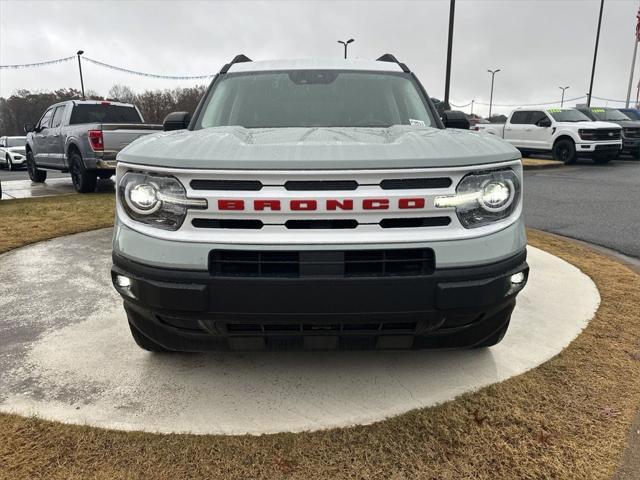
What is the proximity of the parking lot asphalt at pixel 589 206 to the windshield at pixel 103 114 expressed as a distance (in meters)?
9.06

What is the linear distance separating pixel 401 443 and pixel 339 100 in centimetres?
230

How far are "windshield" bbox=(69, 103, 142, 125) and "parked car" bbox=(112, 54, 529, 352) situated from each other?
32.5 ft

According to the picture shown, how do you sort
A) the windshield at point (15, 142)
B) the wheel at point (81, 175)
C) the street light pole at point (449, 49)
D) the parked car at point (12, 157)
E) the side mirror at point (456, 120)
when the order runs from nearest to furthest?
1. the side mirror at point (456, 120)
2. the wheel at point (81, 175)
3. the street light pole at point (449, 49)
4. the parked car at point (12, 157)
5. the windshield at point (15, 142)

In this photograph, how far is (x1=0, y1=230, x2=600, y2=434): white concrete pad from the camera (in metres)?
2.41

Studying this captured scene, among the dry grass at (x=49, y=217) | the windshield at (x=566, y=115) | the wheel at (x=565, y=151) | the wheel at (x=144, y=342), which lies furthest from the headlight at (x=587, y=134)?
the wheel at (x=144, y=342)

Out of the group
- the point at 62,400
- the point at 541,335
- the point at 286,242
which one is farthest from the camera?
the point at 541,335

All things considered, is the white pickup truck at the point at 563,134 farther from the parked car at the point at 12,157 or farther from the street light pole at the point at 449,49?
the parked car at the point at 12,157

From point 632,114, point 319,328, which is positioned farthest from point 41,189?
point 632,114

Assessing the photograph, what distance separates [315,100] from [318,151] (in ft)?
4.81

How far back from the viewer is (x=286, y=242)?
6.70 feet

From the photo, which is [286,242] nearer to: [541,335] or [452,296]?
[452,296]

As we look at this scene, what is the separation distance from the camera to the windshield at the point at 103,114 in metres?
10.9

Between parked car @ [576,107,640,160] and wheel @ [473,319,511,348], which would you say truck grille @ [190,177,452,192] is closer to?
wheel @ [473,319,511,348]

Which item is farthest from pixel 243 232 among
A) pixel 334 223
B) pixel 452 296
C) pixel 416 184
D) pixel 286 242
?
pixel 452 296
